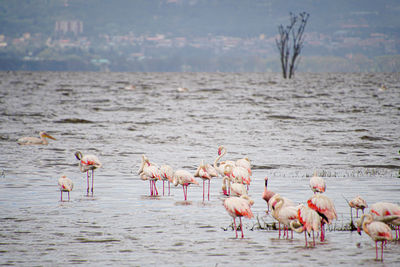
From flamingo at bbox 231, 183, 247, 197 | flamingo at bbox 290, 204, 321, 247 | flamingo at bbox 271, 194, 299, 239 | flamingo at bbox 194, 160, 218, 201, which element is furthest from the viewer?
flamingo at bbox 194, 160, 218, 201

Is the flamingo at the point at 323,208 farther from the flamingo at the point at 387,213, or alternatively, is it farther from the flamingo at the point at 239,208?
the flamingo at the point at 239,208

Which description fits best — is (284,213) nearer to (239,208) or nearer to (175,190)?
(239,208)

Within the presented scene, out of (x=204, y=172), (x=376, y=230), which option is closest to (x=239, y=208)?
(x=376, y=230)

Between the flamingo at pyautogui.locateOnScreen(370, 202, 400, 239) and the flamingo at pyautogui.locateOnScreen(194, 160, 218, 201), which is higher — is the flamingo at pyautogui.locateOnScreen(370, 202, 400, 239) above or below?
below

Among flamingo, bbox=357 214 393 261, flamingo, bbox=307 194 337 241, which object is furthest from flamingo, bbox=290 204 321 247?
flamingo, bbox=357 214 393 261

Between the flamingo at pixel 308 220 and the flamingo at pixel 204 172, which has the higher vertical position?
the flamingo at pixel 204 172

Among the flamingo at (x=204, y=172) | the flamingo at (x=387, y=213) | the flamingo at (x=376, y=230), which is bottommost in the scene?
the flamingo at (x=376, y=230)

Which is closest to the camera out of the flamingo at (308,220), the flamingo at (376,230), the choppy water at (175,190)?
the flamingo at (376,230)

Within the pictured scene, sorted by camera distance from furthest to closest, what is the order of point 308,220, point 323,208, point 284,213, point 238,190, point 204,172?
point 204,172 < point 238,190 < point 284,213 < point 323,208 < point 308,220

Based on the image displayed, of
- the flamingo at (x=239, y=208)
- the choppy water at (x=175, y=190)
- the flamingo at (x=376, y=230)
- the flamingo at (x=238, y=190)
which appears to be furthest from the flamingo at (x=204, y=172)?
the flamingo at (x=376, y=230)

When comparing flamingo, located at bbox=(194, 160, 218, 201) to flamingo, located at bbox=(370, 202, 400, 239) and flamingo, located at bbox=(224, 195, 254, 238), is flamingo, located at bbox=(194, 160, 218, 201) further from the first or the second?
flamingo, located at bbox=(370, 202, 400, 239)

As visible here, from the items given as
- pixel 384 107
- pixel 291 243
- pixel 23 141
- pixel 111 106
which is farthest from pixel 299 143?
pixel 111 106

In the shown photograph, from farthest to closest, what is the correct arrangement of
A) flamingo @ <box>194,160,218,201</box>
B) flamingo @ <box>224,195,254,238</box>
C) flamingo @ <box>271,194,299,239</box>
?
flamingo @ <box>194,160,218,201</box>
flamingo @ <box>224,195,254,238</box>
flamingo @ <box>271,194,299,239</box>

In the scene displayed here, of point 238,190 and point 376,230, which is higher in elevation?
point 238,190
